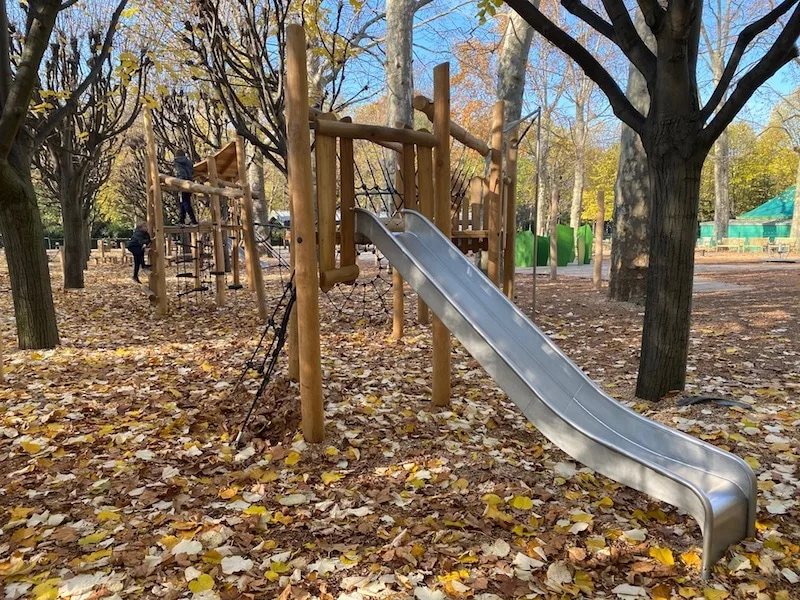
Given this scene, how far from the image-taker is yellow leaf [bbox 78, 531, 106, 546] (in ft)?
7.93

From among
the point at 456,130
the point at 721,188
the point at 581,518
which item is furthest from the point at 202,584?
the point at 721,188

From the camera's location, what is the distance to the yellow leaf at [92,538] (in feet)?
7.93

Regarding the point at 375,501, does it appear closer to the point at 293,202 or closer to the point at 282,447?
the point at 282,447

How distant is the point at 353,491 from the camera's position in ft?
9.60

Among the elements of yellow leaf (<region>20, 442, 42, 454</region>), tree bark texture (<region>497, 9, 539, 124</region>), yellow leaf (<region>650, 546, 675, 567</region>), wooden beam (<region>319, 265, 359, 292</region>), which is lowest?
yellow leaf (<region>650, 546, 675, 567</region>)

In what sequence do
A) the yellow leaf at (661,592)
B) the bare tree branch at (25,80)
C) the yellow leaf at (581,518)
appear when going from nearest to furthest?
the yellow leaf at (661,592), the yellow leaf at (581,518), the bare tree branch at (25,80)

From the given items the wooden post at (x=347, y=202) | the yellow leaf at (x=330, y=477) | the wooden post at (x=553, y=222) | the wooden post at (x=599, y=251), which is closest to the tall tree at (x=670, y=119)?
the wooden post at (x=347, y=202)

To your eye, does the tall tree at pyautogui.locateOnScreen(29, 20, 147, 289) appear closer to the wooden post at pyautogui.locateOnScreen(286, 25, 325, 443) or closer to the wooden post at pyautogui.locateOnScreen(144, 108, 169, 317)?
the wooden post at pyautogui.locateOnScreen(144, 108, 169, 317)

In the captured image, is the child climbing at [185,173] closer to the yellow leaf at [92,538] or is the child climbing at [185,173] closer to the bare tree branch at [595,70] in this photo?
the bare tree branch at [595,70]

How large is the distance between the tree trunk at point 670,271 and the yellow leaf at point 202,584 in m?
3.17

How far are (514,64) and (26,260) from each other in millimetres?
8088

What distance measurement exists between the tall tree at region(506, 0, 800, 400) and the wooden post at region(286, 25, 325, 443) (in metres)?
1.56


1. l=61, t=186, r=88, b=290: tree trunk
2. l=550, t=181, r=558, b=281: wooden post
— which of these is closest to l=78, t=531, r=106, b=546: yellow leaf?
l=61, t=186, r=88, b=290: tree trunk

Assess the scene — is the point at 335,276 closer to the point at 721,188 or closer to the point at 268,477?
the point at 268,477
